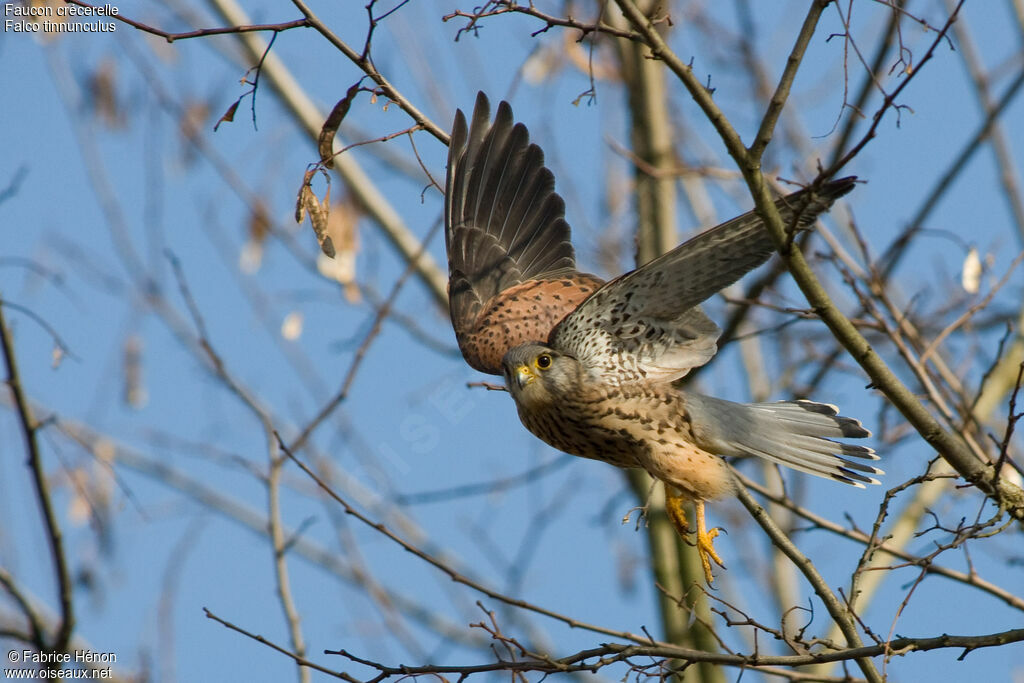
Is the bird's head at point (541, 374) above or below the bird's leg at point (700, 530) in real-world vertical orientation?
above

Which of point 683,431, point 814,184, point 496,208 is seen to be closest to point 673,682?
point 683,431

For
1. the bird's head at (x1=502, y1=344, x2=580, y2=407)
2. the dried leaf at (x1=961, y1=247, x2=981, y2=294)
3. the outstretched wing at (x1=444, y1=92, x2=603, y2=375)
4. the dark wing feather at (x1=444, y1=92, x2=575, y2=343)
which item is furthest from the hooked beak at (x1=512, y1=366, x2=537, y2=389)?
the dried leaf at (x1=961, y1=247, x2=981, y2=294)

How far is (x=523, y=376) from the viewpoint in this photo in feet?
10.6

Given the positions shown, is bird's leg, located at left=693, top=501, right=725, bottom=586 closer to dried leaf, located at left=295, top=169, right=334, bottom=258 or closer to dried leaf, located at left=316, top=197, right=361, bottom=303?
dried leaf, located at left=295, top=169, right=334, bottom=258

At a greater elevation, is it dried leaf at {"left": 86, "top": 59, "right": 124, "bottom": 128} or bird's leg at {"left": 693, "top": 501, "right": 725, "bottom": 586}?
dried leaf at {"left": 86, "top": 59, "right": 124, "bottom": 128}

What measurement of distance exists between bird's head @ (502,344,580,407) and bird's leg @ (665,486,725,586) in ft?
1.69

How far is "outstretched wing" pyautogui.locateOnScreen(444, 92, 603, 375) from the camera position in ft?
12.1

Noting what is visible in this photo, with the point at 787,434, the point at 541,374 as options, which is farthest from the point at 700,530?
the point at 541,374

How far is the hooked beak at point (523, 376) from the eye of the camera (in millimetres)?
3217

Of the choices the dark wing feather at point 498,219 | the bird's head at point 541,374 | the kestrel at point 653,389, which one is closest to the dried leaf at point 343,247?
the dark wing feather at point 498,219

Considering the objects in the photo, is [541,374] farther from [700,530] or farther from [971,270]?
[971,270]

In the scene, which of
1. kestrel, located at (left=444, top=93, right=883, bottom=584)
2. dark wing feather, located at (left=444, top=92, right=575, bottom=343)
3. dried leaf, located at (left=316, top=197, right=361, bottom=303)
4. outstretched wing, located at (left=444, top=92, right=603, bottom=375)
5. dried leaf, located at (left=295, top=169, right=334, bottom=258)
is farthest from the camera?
dried leaf, located at (left=316, top=197, right=361, bottom=303)

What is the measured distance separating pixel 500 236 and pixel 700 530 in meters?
1.34

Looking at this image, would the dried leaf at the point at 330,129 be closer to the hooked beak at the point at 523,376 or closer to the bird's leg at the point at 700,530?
the hooked beak at the point at 523,376
